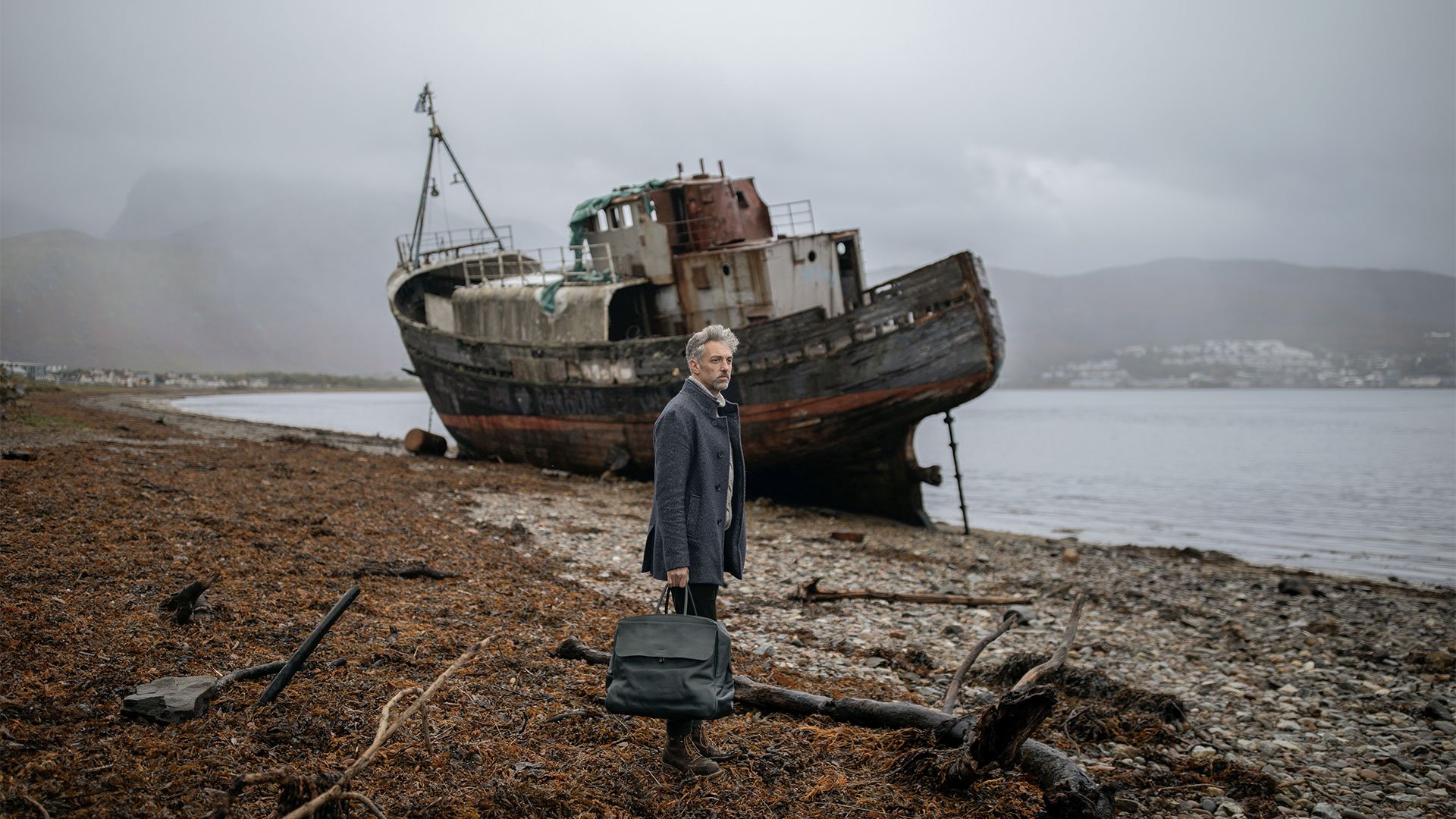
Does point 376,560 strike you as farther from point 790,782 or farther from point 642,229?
point 642,229

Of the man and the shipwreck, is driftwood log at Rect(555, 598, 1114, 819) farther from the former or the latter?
the shipwreck

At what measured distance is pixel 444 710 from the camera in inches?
180

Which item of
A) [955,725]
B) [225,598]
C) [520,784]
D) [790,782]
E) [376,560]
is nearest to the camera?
[520,784]

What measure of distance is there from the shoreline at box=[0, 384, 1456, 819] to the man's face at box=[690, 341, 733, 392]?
6.16 feet

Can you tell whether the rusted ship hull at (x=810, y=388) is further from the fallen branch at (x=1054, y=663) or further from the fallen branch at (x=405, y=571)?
the fallen branch at (x=405, y=571)

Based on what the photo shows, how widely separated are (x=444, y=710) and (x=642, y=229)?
14998mm

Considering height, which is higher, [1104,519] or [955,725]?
[955,725]

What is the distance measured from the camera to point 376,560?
8.01m

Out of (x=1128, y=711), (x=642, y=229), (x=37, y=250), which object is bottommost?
(x=1128, y=711)

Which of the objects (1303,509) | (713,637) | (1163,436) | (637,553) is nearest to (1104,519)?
(1303,509)

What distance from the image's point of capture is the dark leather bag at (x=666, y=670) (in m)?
3.76

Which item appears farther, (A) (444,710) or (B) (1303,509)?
(B) (1303,509)

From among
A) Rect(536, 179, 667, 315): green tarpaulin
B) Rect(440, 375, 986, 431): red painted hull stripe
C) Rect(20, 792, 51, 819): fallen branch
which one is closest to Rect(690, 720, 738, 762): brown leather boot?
Rect(20, 792, 51, 819): fallen branch

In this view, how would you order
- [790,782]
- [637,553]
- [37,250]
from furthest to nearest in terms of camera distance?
[37,250] → [637,553] → [790,782]
